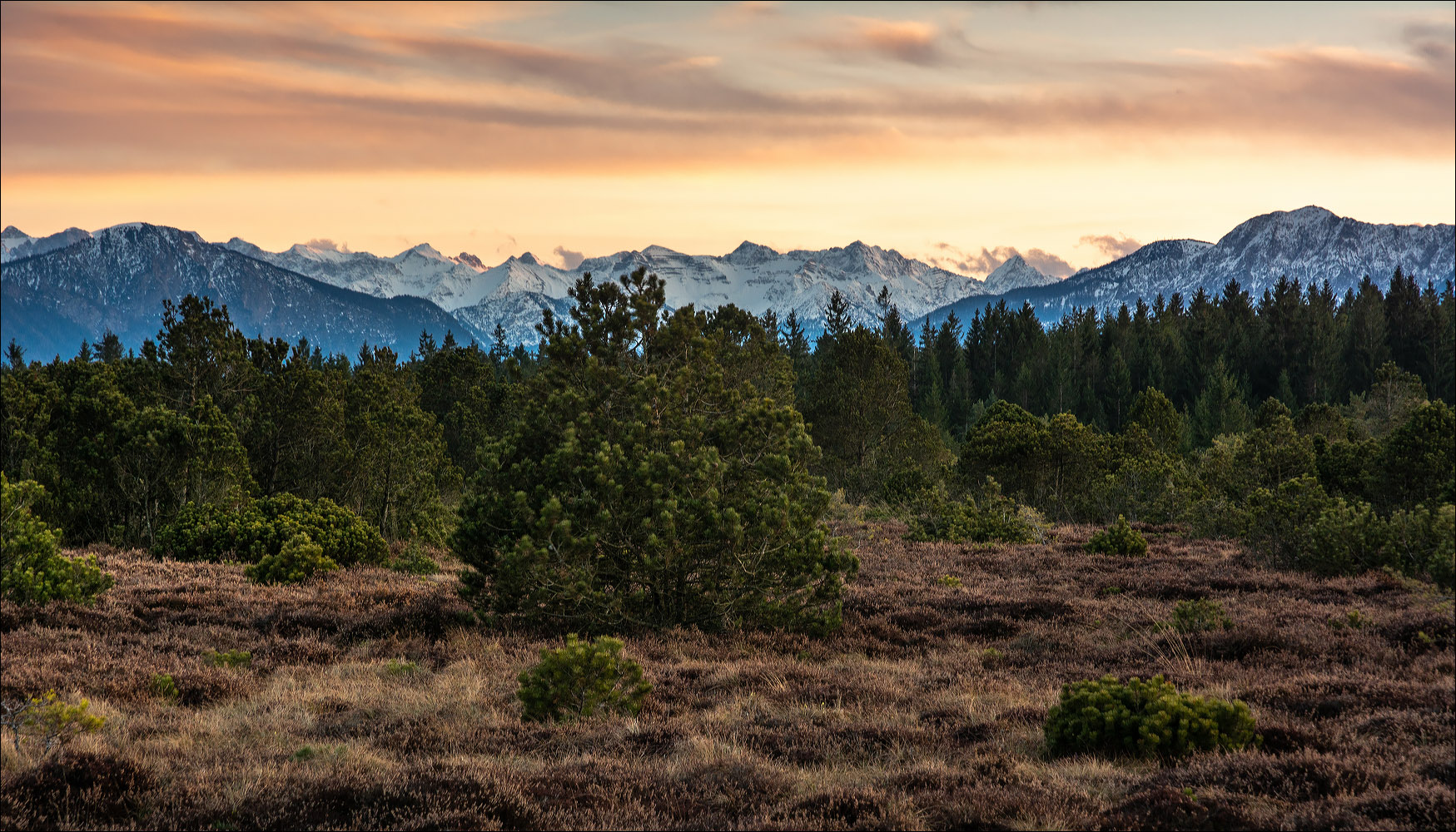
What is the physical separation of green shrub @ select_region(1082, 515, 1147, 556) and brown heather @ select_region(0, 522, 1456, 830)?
6848mm

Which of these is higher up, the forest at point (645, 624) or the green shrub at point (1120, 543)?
the forest at point (645, 624)

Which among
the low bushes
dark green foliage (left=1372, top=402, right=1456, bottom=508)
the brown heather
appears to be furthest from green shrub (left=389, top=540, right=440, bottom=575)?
dark green foliage (left=1372, top=402, right=1456, bottom=508)

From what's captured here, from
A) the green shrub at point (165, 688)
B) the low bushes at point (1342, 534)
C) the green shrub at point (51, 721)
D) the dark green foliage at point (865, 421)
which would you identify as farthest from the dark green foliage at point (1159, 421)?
the green shrub at point (51, 721)

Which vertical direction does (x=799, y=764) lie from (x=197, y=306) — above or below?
below

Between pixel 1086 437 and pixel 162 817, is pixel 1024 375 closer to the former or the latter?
pixel 1086 437

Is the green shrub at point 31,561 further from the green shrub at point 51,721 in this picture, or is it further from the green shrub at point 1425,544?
the green shrub at point 1425,544

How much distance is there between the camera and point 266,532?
22.4m

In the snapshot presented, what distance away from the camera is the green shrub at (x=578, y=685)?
34.7 feet

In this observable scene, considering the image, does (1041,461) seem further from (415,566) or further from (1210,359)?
(1210,359)

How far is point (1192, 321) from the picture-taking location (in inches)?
4171

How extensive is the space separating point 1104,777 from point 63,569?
16.1 m

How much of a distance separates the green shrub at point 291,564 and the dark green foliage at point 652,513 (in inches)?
256

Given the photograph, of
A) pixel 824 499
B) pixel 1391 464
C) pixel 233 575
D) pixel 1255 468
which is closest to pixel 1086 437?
pixel 1255 468

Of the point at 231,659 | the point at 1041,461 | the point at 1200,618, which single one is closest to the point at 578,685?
the point at 231,659
